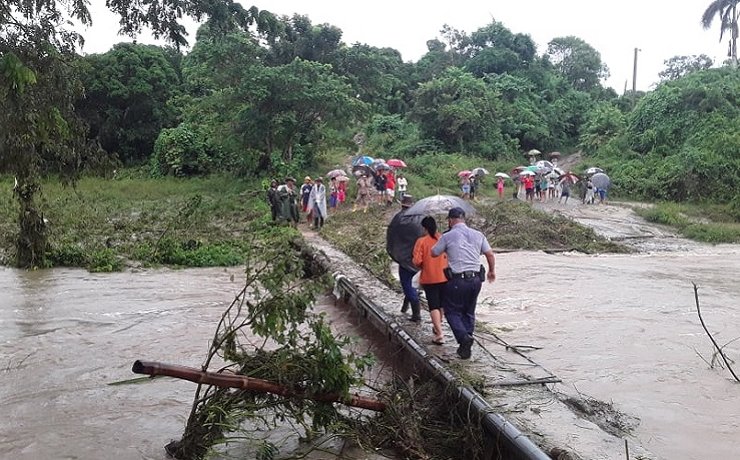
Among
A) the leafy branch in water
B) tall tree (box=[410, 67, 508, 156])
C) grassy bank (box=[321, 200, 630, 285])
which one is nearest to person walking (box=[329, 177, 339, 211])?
grassy bank (box=[321, 200, 630, 285])

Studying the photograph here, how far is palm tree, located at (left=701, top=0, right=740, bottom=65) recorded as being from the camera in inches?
1548

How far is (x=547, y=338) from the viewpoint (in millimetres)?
9484

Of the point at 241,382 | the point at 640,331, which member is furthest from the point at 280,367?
the point at 640,331

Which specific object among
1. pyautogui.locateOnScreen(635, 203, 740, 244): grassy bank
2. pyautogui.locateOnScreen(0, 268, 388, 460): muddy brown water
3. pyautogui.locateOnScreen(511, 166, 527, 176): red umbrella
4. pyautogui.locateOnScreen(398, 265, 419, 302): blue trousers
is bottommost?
pyautogui.locateOnScreen(0, 268, 388, 460): muddy brown water

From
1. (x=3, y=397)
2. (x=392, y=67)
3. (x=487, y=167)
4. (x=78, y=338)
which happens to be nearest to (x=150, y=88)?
(x=392, y=67)

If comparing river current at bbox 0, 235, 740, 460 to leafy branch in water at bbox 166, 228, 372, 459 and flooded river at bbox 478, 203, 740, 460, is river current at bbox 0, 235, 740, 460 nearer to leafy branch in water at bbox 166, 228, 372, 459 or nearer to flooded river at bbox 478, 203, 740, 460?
flooded river at bbox 478, 203, 740, 460

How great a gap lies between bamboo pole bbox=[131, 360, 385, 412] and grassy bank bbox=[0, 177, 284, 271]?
3.74 metres

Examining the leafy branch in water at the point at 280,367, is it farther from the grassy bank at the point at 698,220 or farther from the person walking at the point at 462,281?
the grassy bank at the point at 698,220

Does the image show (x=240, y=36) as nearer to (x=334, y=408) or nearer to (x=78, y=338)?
(x=78, y=338)

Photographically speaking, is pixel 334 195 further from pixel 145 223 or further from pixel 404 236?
pixel 404 236

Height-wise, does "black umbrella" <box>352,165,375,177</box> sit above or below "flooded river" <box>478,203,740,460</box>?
above

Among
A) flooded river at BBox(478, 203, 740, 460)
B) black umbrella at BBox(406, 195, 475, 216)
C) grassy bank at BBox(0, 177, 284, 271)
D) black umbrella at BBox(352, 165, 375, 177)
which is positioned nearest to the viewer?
flooded river at BBox(478, 203, 740, 460)

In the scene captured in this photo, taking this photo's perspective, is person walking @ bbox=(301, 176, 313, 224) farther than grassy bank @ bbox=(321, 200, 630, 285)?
Yes

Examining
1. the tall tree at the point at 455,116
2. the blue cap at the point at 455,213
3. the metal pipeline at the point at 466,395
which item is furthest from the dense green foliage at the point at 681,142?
the blue cap at the point at 455,213
